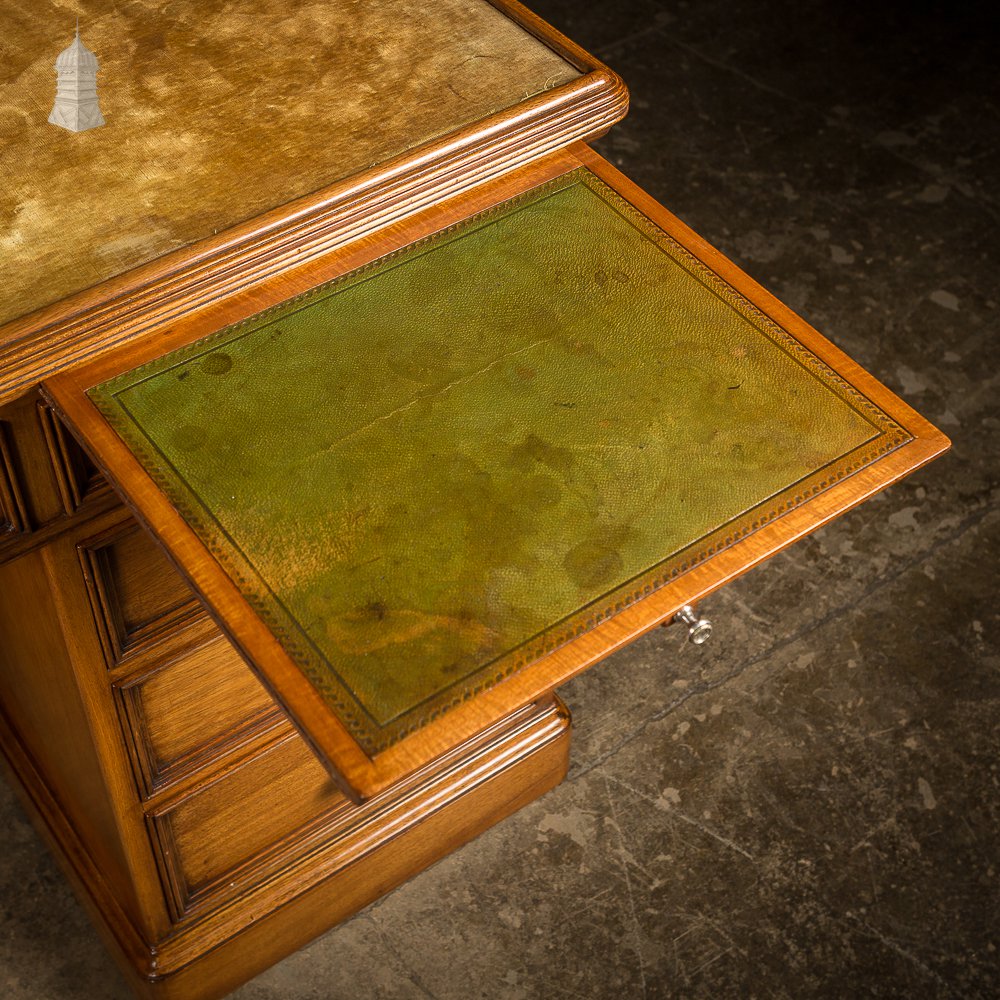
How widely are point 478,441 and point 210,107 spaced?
558mm

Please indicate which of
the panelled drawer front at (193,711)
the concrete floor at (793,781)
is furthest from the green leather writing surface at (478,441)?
the concrete floor at (793,781)

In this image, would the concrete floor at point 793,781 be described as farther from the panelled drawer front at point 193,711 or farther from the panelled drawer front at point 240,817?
the panelled drawer front at point 193,711

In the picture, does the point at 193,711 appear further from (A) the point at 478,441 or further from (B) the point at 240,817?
(A) the point at 478,441

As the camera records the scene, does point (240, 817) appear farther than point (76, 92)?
Yes

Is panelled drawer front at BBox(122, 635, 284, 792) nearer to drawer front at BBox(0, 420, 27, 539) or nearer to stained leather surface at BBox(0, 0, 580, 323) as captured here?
drawer front at BBox(0, 420, 27, 539)

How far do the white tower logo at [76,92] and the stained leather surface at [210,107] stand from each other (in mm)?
15

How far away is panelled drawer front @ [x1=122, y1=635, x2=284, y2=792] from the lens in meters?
1.71

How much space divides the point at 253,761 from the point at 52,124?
881 millimetres

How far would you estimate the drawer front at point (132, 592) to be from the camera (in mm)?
1625

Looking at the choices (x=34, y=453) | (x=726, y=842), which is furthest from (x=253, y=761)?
(x=726, y=842)

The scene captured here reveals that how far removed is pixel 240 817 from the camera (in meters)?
1.83

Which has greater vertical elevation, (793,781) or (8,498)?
(8,498)

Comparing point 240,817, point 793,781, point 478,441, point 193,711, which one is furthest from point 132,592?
point 793,781

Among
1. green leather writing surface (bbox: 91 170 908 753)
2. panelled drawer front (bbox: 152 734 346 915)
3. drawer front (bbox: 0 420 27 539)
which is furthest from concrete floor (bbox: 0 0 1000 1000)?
green leather writing surface (bbox: 91 170 908 753)
